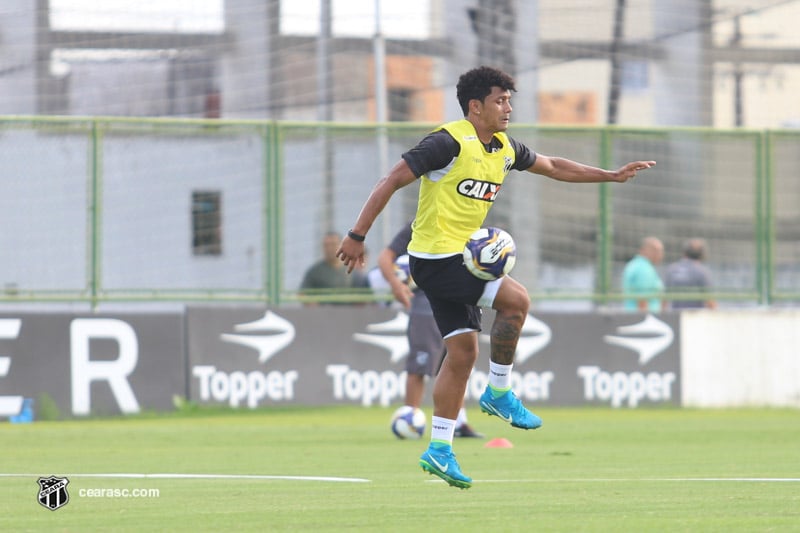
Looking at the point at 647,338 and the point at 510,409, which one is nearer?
the point at 510,409

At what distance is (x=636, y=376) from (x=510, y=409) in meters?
10.3

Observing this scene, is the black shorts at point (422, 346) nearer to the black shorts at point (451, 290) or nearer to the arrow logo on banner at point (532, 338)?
the black shorts at point (451, 290)

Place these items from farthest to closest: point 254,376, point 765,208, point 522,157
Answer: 1. point 765,208
2. point 254,376
3. point 522,157

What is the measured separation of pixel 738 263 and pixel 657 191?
136 cm

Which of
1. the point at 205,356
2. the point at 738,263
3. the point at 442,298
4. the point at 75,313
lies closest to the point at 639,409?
the point at 738,263

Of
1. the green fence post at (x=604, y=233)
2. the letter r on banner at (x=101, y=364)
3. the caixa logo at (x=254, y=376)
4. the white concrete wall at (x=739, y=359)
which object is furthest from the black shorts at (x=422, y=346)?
the white concrete wall at (x=739, y=359)

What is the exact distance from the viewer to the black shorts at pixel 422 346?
1353cm

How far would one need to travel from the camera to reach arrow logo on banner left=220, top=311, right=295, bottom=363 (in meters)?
17.7

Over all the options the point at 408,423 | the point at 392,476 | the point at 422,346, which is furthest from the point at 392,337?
the point at 392,476

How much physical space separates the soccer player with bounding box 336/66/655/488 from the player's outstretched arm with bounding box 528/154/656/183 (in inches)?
17.9

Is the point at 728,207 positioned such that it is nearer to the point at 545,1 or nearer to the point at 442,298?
the point at 545,1

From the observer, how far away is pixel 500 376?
8.89 meters

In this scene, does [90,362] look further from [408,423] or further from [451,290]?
[451,290]

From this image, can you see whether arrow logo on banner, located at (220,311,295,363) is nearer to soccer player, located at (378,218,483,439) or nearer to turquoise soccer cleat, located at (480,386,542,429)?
soccer player, located at (378,218,483,439)
